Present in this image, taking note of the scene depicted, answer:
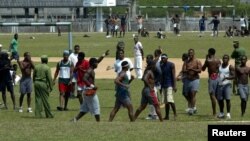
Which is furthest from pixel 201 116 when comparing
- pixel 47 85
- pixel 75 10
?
pixel 75 10

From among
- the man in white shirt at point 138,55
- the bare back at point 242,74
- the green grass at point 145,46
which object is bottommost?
the green grass at point 145,46

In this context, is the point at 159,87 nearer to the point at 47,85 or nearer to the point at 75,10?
the point at 47,85

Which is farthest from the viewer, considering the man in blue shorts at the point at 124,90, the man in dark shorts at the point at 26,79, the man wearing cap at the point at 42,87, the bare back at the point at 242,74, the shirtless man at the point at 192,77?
the man in dark shorts at the point at 26,79

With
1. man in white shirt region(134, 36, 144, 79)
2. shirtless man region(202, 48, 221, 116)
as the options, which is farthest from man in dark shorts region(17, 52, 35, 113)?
man in white shirt region(134, 36, 144, 79)

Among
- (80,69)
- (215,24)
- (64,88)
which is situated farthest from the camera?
(215,24)

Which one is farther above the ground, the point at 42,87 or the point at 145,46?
the point at 42,87

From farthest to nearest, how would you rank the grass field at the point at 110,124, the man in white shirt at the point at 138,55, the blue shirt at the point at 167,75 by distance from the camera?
the man in white shirt at the point at 138,55 < the blue shirt at the point at 167,75 < the grass field at the point at 110,124

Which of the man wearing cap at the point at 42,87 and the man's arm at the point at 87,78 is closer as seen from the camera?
the man's arm at the point at 87,78

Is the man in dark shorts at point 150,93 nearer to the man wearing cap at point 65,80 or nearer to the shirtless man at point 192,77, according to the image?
the shirtless man at point 192,77

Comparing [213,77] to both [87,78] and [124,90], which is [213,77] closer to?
[124,90]

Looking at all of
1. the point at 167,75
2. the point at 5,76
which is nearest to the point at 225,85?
the point at 167,75

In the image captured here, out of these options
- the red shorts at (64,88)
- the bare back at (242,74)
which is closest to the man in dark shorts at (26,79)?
the red shorts at (64,88)

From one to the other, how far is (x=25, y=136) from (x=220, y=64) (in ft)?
29.4

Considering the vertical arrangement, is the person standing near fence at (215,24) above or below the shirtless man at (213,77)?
below
